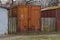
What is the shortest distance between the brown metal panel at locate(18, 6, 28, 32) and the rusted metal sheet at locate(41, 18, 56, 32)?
1773mm

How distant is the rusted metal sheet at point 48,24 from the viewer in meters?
19.2

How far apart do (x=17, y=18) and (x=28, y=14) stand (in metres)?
1.15

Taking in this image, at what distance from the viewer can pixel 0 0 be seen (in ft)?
115

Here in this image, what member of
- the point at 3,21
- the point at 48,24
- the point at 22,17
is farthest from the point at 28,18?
the point at 3,21

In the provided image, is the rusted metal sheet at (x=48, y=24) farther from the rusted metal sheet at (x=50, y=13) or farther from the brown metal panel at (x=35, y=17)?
the rusted metal sheet at (x=50, y=13)

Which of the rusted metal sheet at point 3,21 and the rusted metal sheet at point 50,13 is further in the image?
the rusted metal sheet at point 50,13

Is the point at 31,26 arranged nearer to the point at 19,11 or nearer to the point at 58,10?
the point at 19,11

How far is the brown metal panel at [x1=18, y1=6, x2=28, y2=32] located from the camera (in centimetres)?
1842

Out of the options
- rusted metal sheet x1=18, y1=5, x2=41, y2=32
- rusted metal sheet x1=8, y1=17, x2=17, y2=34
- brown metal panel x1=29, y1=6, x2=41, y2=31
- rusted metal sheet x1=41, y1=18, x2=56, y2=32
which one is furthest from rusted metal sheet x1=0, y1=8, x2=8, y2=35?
rusted metal sheet x1=41, y1=18, x2=56, y2=32

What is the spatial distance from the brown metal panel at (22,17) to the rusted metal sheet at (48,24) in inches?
69.8

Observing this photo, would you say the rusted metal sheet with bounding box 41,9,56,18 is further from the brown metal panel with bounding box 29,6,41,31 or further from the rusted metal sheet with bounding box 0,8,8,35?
the rusted metal sheet with bounding box 0,8,8,35

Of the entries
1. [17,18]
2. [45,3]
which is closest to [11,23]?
[17,18]

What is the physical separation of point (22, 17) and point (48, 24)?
110 inches

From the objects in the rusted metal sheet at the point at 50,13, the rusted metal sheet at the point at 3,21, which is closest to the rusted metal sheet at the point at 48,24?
the rusted metal sheet at the point at 50,13
